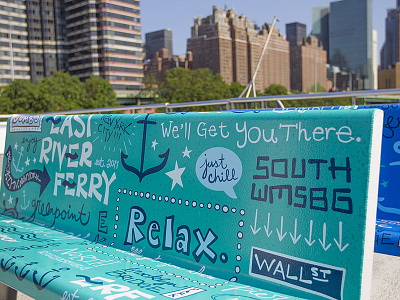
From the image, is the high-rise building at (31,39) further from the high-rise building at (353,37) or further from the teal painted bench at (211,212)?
the high-rise building at (353,37)

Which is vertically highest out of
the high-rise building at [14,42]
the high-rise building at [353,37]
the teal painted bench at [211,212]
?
the high-rise building at [353,37]

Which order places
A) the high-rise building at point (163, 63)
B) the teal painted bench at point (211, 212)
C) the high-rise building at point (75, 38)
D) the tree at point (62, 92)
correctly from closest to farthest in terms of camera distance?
the teal painted bench at point (211, 212)
the tree at point (62, 92)
the high-rise building at point (75, 38)
the high-rise building at point (163, 63)

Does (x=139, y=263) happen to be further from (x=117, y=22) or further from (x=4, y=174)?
(x=117, y=22)

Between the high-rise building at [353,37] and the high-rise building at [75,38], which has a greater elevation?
the high-rise building at [353,37]

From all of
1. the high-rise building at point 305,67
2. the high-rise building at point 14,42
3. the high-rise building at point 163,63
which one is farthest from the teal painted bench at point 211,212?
the high-rise building at point 305,67

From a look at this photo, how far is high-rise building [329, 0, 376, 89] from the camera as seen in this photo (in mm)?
186875

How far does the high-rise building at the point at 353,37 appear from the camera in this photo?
613ft

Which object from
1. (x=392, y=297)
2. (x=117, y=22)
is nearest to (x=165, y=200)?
(x=392, y=297)

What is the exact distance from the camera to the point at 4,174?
2684mm

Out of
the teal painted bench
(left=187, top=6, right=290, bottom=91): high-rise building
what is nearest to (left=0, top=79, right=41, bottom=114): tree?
the teal painted bench

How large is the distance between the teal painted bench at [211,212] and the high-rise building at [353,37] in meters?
195

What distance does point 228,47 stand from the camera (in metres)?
120

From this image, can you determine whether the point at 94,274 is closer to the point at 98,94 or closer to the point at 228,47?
the point at 98,94

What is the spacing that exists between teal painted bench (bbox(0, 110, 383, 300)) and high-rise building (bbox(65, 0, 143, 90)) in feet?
273
